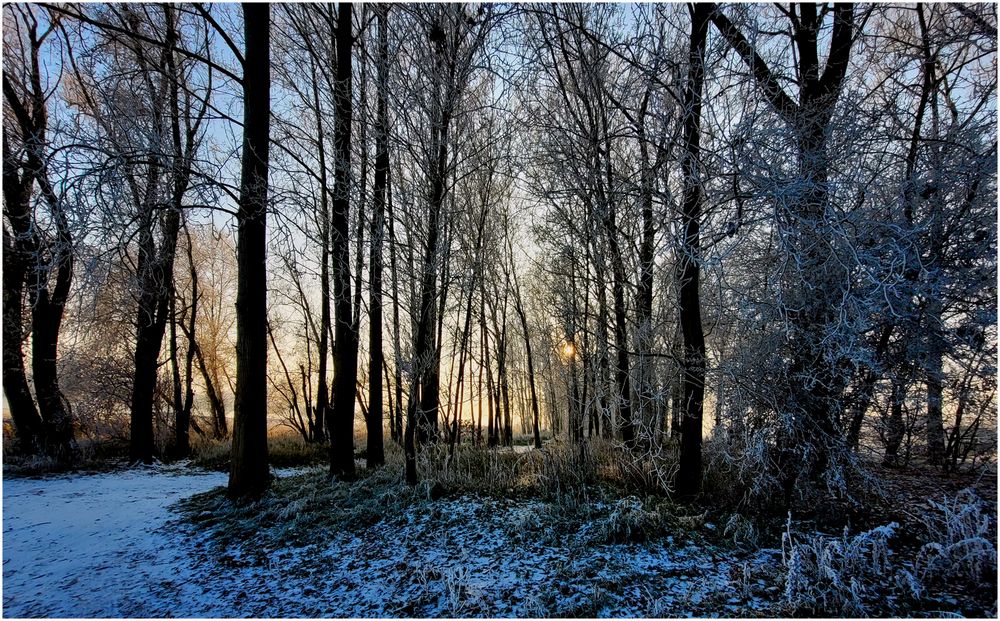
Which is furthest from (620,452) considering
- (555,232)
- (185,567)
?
(185,567)

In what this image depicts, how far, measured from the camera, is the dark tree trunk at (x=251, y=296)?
18.2ft

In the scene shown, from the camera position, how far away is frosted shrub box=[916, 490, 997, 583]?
295 cm

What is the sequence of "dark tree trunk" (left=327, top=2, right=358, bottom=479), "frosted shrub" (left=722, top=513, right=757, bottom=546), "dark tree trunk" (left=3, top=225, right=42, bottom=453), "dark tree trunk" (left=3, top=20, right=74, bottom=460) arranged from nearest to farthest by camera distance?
"frosted shrub" (left=722, top=513, right=757, bottom=546) < "dark tree trunk" (left=327, top=2, right=358, bottom=479) < "dark tree trunk" (left=3, top=20, right=74, bottom=460) < "dark tree trunk" (left=3, top=225, right=42, bottom=453)

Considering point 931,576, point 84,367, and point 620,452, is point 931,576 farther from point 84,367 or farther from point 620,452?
point 84,367

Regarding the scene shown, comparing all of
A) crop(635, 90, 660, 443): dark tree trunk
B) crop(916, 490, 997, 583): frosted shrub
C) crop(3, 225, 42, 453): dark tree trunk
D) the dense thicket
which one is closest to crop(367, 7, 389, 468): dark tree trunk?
the dense thicket

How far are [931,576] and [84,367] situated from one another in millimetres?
14920

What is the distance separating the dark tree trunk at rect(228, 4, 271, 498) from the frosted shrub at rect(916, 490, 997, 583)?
6510mm

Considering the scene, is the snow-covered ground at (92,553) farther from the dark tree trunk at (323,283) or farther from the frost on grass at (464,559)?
the dark tree trunk at (323,283)

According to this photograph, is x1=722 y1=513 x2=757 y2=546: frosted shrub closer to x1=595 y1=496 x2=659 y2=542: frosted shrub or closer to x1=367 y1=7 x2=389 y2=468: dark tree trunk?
x1=595 y1=496 x2=659 y2=542: frosted shrub

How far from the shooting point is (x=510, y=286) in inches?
549

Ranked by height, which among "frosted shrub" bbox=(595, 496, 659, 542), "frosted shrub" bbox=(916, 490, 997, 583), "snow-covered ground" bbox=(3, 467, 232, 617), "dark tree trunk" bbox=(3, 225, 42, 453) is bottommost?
"snow-covered ground" bbox=(3, 467, 232, 617)

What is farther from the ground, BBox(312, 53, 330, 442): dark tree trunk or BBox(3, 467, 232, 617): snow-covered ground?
BBox(312, 53, 330, 442): dark tree trunk

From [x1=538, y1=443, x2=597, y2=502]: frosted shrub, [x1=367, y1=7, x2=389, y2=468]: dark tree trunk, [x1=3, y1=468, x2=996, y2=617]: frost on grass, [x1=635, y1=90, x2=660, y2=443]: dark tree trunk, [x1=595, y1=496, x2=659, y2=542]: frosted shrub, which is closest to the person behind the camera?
[x1=3, y1=468, x2=996, y2=617]: frost on grass

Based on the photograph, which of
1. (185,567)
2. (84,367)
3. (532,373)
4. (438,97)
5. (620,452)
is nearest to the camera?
(185,567)
